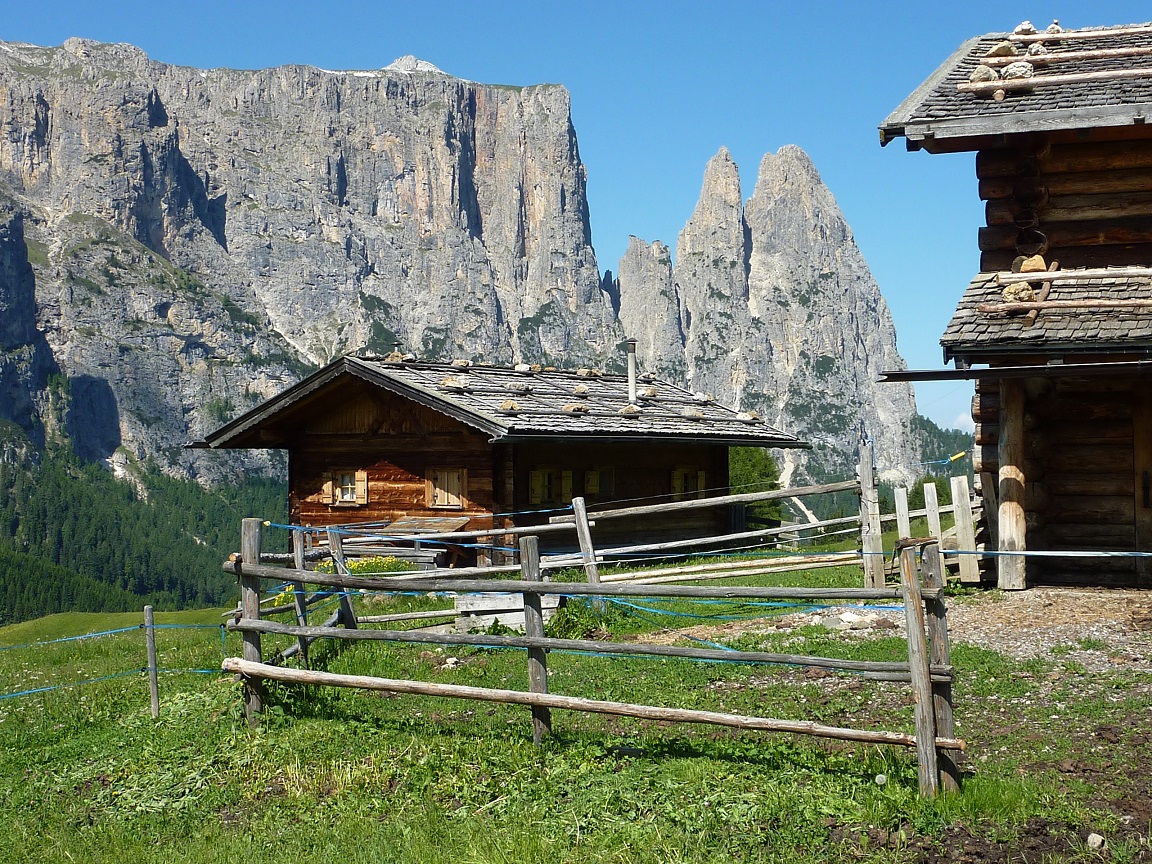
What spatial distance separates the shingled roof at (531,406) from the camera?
20.3 m

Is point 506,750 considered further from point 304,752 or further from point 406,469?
point 406,469

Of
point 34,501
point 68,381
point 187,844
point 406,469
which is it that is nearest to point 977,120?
point 187,844

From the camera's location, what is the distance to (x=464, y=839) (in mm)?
6133

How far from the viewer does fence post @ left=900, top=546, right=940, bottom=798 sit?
6078mm

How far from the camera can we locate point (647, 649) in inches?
Answer: 283

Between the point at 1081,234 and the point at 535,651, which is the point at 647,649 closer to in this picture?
the point at 535,651

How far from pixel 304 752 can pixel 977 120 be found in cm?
1012

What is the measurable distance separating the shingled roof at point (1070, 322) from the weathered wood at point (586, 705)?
19.5 ft

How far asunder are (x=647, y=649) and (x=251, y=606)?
139 inches

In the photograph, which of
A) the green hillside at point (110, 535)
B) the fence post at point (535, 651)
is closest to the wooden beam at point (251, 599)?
the fence post at point (535, 651)

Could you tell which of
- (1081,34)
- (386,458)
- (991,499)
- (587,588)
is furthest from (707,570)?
(1081,34)

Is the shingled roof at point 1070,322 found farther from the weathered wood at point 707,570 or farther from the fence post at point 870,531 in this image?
the weathered wood at point 707,570

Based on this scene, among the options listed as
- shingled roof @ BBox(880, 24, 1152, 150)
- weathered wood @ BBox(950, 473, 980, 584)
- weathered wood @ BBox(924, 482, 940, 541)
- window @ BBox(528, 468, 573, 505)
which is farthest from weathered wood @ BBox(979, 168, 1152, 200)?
window @ BBox(528, 468, 573, 505)

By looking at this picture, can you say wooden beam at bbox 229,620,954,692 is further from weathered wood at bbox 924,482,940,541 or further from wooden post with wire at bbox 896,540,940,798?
weathered wood at bbox 924,482,940,541
